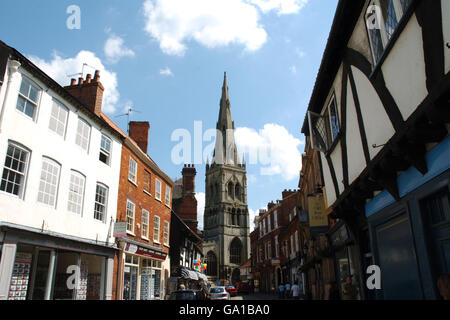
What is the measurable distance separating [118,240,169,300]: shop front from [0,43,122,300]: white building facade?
1382 mm

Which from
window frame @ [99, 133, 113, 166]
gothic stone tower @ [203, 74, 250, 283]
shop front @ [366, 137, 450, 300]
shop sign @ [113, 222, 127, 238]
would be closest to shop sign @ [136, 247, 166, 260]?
shop sign @ [113, 222, 127, 238]

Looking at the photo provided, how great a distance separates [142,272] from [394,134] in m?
16.3

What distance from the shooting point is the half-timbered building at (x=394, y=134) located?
13.4 feet

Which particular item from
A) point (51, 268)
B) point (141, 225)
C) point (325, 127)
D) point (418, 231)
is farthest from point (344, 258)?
point (141, 225)

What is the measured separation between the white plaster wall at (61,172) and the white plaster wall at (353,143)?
9178 millimetres

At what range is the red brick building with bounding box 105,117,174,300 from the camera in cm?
1520

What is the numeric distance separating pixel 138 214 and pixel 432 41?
1588cm

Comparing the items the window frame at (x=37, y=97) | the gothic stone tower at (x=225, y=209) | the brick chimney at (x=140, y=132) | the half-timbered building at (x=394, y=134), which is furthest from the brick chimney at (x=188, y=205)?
the gothic stone tower at (x=225, y=209)

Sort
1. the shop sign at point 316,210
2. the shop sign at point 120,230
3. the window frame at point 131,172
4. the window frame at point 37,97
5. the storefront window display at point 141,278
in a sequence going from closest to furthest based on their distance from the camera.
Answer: the window frame at point 37,97, the shop sign at point 316,210, the shop sign at point 120,230, the storefront window display at point 141,278, the window frame at point 131,172

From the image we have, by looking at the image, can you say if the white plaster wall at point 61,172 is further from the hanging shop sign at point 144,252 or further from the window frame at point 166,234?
the window frame at point 166,234

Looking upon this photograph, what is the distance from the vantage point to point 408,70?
4.54 meters

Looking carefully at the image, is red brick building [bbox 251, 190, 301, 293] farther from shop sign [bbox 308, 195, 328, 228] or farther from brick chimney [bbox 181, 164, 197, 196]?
shop sign [bbox 308, 195, 328, 228]
